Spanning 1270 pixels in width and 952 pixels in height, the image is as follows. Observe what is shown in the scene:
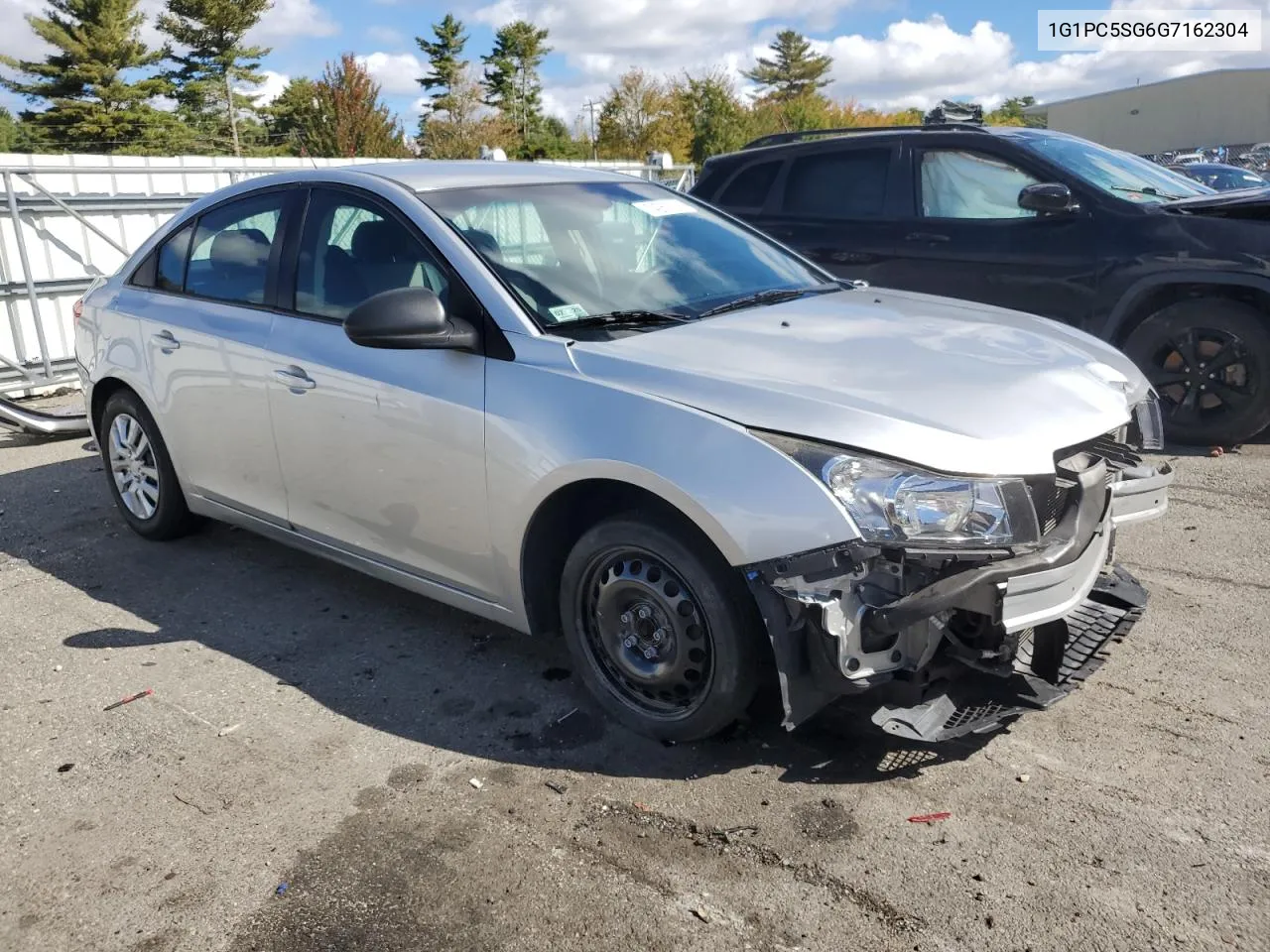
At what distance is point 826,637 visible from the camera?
9.49 ft

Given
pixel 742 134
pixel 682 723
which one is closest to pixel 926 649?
pixel 682 723

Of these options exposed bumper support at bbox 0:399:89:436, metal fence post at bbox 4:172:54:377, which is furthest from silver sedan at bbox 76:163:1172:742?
metal fence post at bbox 4:172:54:377

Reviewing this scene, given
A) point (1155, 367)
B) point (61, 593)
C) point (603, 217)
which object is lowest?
point (61, 593)

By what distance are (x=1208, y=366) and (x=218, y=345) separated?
5554mm

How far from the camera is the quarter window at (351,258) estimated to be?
3.99m

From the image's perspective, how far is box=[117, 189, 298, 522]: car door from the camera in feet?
14.9

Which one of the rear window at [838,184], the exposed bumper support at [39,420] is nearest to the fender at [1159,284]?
the rear window at [838,184]

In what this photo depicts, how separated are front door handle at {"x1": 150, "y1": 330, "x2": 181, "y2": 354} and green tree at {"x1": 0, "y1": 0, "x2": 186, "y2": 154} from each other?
5057 cm

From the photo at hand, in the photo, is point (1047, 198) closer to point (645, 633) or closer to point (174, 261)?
point (645, 633)

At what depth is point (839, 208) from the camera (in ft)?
25.6

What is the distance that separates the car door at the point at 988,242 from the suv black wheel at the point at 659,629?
459 cm

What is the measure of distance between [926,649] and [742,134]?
4854 cm

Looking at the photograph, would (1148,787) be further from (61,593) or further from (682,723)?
(61,593)

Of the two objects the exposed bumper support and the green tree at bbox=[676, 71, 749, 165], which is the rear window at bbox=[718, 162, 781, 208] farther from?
the green tree at bbox=[676, 71, 749, 165]
